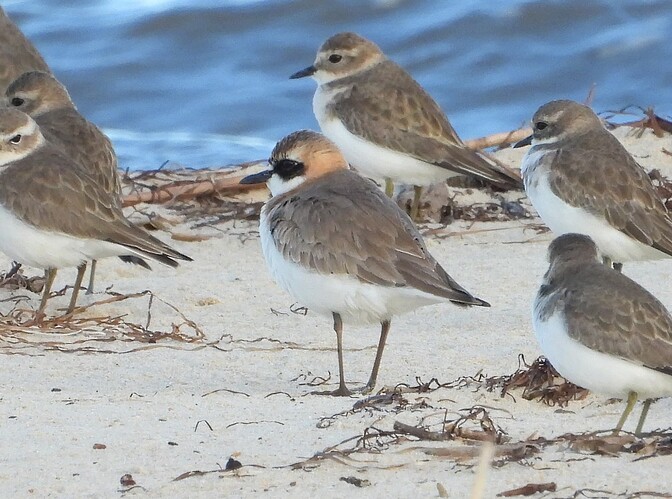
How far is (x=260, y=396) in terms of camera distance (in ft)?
17.6

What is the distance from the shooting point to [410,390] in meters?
5.34

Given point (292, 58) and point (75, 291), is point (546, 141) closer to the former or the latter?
point (75, 291)

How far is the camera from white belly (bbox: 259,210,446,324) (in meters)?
5.47

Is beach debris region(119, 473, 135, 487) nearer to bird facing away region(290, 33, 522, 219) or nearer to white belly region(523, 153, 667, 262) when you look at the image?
white belly region(523, 153, 667, 262)

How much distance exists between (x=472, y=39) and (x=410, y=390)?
1021 centimetres

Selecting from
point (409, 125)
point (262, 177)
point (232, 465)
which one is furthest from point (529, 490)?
point (409, 125)

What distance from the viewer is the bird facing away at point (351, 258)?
17.8 ft

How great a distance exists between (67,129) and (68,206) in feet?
3.73

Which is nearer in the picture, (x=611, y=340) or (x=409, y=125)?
(x=611, y=340)

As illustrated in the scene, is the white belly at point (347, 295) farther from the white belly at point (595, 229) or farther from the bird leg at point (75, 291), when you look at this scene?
the white belly at point (595, 229)

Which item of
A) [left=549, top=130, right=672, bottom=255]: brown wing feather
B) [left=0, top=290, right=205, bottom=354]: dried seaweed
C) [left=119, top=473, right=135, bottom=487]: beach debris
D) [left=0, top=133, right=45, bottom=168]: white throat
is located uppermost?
[left=0, top=133, right=45, bottom=168]: white throat

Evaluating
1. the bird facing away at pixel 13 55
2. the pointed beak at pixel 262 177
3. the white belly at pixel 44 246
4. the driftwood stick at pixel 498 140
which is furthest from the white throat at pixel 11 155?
the driftwood stick at pixel 498 140

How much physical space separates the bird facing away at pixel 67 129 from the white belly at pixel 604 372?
10.5ft

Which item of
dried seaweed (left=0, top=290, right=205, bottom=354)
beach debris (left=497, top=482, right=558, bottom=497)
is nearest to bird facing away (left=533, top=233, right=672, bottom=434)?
beach debris (left=497, top=482, right=558, bottom=497)
